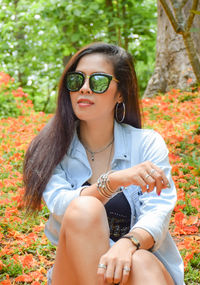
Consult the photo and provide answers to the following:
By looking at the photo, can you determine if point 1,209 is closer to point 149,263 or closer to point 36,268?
point 36,268

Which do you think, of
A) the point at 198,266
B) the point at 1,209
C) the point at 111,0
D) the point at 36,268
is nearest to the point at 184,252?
the point at 198,266

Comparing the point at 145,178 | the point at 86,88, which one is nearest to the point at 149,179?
the point at 145,178

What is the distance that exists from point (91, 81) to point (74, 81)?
0.32 feet

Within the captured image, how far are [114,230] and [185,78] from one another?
505 cm

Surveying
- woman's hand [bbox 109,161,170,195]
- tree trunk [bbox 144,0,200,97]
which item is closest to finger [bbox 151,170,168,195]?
woman's hand [bbox 109,161,170,195]

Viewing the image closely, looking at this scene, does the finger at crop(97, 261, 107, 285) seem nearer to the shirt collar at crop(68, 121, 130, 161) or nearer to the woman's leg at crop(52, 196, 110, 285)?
the woman's leg at crop(52, 196, 110, 285)

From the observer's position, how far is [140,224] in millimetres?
1918

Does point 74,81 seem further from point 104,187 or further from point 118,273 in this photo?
point 118,273

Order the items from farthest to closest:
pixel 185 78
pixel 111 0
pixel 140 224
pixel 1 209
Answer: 1. pixel 111 0
2. pixel 185 78
3. pixel 1 209
4. pixel 140 224

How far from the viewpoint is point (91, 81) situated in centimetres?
229

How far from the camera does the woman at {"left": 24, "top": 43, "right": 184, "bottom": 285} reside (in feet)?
5.92

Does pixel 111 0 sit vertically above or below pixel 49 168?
above

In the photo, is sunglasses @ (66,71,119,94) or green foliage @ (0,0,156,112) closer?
sunglasses @ (66,71,119,94)

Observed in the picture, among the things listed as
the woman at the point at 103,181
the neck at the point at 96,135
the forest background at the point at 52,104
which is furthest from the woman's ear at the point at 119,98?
the forest background at the point at 52,104
